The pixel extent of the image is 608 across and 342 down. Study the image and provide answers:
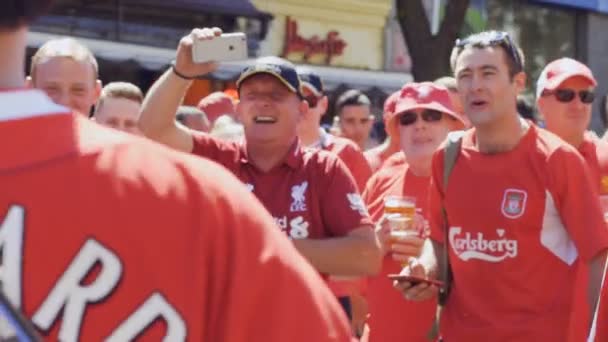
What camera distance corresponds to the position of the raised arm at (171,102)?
4.34m

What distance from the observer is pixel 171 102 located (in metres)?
4.48

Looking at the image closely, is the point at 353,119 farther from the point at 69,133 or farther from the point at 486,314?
the point at 69,133

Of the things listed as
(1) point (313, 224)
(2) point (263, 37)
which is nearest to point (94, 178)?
(1) point (313, 224)

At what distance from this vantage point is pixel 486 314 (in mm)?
4824

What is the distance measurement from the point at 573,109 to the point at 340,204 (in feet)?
8.26

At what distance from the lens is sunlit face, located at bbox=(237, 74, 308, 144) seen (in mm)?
4609

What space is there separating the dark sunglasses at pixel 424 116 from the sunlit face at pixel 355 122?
418cm

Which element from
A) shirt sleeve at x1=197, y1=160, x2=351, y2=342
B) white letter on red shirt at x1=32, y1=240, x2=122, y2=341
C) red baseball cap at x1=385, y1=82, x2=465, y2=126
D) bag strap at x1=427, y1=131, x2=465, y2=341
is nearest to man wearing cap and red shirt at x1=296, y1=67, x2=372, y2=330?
red baseball cap at x1=385, y1=82, x2=465, y2=126

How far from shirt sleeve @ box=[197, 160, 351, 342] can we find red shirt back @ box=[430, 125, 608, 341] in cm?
319

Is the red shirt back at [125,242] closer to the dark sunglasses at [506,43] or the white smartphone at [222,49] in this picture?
the white smartphone at [222,49]

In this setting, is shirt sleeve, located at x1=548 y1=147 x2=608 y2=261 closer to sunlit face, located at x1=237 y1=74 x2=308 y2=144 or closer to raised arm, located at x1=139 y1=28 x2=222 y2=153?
sunlit face, located at x1=237 y1=74 x2=308 y2=144

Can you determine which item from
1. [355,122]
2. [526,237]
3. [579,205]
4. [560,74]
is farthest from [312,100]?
[355,122]

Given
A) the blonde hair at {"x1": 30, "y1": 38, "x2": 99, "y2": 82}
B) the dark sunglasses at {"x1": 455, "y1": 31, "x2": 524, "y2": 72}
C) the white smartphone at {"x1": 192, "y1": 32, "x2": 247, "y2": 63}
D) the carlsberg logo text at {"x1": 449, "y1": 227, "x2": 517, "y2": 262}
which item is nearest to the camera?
the white smartphone at {"x1": 192, "y1": 32, "x2": 247, "y2": 63}

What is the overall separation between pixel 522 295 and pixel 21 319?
357 cm
